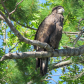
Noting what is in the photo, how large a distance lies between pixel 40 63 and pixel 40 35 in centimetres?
64

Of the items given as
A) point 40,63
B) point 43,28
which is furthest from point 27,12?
point 40,63

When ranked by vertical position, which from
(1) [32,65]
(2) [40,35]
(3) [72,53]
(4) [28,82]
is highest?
(2) [40,35]

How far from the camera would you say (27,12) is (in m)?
3.44

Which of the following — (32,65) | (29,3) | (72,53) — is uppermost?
(29,3)

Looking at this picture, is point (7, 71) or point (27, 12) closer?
point (7, 71)

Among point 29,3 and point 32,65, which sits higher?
point 29,3

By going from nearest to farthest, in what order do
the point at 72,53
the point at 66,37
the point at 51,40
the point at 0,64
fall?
the point at 72,53, the point at 0,64, the point at 51,40, the point at 66,37

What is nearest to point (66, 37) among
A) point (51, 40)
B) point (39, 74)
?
point (51, 40)

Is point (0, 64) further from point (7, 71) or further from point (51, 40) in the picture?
point (51, 40)

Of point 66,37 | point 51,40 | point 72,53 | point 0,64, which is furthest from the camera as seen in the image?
point 66,37

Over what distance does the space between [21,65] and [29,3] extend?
4.57ft

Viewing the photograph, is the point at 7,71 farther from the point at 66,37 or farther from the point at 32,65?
the point at 66,37

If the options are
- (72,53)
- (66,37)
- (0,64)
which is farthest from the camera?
(66,37)

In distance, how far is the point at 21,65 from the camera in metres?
2.98
